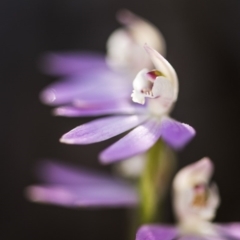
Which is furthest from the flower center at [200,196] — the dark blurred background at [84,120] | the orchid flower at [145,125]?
the dark blurred background at [84,120]

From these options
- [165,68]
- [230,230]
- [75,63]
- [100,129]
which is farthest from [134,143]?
[75,63]

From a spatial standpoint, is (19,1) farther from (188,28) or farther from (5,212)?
(5,212)

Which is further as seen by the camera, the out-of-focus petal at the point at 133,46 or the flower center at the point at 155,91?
the out-of-focus petal at the point at 133,46

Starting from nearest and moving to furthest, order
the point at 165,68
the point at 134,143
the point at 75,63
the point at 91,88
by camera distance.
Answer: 1. the point at 134,143
2. the point at 165,68
3. the point at 91,88
4. the point at 75,63

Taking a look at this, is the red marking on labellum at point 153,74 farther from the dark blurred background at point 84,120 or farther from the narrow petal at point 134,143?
the dark blurred background at point 84,120

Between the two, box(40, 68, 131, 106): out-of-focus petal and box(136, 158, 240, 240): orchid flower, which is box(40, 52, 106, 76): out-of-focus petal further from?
box(136, 158, 240, 240): orchid flower

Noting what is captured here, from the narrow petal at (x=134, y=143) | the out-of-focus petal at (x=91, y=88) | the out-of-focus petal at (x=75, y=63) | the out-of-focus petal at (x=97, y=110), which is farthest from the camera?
the out-of-focus petal at (x=75, y=63)

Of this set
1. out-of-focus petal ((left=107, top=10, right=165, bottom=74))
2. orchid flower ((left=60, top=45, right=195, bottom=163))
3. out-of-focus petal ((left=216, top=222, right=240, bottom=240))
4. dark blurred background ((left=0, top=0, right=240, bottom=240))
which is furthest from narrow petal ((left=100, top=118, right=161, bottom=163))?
dark blurred background ((left=0, top=0, right=240, bottom=240))

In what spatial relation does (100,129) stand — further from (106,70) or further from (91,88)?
(106,70)
